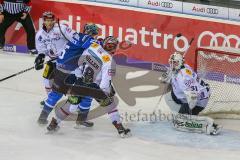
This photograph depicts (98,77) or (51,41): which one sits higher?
(51,41)

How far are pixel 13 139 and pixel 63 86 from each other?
734mm

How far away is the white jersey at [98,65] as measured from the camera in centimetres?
536

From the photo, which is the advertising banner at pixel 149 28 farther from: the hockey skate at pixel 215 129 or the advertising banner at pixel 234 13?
the hockey skate at pixel 215 129

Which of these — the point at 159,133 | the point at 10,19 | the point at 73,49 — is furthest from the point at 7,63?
the point at 159,133

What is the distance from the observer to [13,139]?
17.8 ft

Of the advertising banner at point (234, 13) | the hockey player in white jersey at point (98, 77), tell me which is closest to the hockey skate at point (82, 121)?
the hockey player in white jersey at point (98, 77)

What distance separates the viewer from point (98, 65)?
5.66 m

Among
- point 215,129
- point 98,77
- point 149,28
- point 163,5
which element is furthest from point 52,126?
point 163,5

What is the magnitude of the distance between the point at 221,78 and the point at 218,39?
1305mm

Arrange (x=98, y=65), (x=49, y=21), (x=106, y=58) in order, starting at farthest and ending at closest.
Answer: (x=49, y=21), (x=98, y=65), (x=106, y=58)

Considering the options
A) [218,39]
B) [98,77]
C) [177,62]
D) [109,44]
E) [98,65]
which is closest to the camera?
[109,44]

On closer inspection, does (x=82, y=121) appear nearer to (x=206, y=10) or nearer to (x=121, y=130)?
(x=121, y=130)

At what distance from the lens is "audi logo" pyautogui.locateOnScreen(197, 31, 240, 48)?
779 cm

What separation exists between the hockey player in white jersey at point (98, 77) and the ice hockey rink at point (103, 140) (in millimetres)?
184
